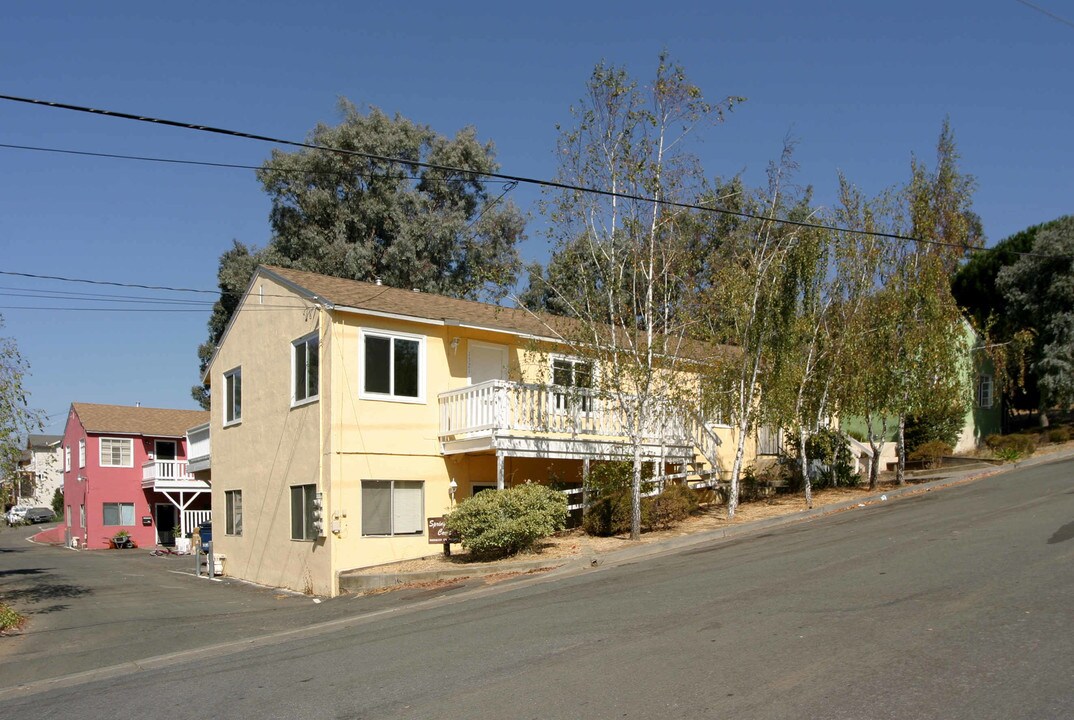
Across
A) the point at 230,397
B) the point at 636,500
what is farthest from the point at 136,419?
the point at 636,500

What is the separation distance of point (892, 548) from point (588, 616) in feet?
17.5

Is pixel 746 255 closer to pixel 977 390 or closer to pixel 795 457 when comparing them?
pixel 795 457

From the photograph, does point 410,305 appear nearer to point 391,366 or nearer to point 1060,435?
point 391,366

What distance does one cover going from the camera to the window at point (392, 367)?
19906 millimetres

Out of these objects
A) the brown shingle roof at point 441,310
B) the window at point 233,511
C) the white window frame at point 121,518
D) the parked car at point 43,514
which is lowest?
the parked car at point 43,514

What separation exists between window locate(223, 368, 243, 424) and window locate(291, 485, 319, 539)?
4.48 m

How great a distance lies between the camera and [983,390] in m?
37.2

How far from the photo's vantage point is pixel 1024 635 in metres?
8.10

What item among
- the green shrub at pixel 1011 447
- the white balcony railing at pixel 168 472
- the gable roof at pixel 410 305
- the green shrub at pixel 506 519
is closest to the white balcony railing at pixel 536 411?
the gable roof at pixel 410 305

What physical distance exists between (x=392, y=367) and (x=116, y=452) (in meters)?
27.1

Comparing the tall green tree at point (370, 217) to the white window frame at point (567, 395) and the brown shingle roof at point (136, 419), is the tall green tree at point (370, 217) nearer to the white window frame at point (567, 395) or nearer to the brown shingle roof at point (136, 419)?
the brown shingle roof at point (136, 419)

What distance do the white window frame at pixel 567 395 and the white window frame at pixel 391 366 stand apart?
288cm

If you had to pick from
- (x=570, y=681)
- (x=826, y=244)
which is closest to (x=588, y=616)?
(x=570, y=681)

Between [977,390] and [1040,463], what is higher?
[977,390]
